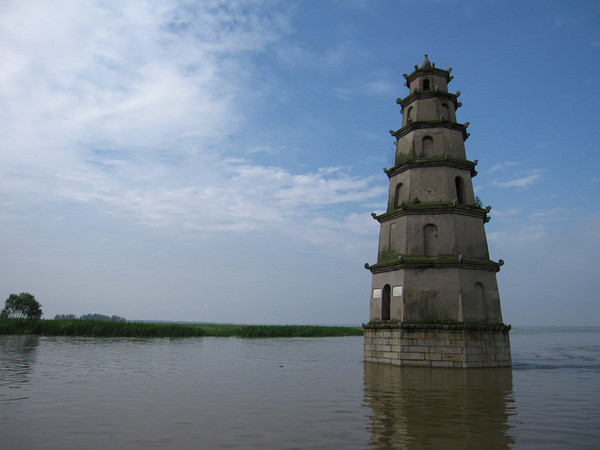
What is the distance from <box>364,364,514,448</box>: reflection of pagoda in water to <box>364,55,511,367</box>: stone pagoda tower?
239cm

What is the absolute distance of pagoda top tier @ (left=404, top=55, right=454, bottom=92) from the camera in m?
26.0

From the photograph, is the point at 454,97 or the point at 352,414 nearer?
the point at 352,414

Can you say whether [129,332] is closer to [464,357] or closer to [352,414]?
[464,357]

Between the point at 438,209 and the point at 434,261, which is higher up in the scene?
the point at 438,209

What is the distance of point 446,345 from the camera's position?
2012 centimetres

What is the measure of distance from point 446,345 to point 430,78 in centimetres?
1532

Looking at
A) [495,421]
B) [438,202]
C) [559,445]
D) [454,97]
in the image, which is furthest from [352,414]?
[454,97]

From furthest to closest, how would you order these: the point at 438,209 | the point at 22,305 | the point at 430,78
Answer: the point at 22,305 < the point at 430,78 < the point at 438,209

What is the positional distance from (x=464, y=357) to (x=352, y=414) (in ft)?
38.6

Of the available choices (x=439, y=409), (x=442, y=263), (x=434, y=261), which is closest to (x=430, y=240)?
(x=434, y=261)

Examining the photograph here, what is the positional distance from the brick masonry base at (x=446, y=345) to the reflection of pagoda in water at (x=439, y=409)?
5.69ft

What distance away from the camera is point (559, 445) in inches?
293

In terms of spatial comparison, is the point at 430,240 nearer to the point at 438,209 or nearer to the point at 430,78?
the point at 438,209

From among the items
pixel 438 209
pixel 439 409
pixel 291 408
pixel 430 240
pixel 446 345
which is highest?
pixel 438 209
